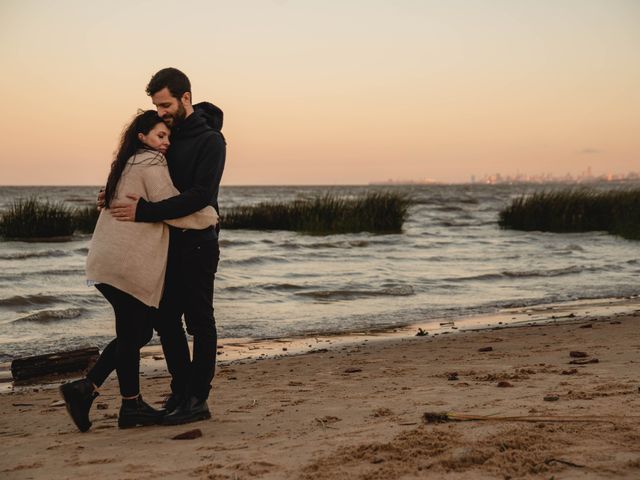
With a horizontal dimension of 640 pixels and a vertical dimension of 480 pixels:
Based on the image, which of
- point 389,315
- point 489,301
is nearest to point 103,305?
point 389,315

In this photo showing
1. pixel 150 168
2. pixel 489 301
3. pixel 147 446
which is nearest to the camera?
pixel 147 446

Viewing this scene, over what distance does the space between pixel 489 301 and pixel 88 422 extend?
7.19m

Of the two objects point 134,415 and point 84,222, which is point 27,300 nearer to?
point 134,415

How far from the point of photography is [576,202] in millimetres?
23672

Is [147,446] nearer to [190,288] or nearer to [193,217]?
[190,288]

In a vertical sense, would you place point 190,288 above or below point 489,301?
above

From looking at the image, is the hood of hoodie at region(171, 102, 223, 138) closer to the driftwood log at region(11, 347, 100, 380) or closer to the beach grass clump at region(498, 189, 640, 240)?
the driftwood log at region(11, 347, 100, 380)

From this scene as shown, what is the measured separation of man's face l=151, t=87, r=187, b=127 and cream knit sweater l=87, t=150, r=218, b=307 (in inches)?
7.6

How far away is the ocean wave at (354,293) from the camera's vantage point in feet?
35.1

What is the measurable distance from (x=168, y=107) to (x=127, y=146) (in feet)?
0.90

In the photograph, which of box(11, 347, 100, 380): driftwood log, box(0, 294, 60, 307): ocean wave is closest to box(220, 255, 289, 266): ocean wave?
box(0, 294, 60, 307): ocean wave

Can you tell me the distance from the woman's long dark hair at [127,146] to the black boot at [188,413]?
3.58ft

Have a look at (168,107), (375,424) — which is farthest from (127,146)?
(375,424)

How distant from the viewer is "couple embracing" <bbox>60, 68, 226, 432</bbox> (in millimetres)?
3686
